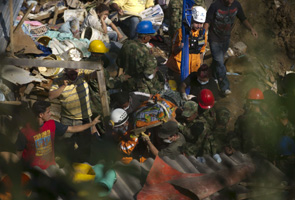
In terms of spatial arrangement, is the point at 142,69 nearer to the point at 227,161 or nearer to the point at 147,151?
the point at 147,151

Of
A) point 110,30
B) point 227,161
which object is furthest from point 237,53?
point 227,161

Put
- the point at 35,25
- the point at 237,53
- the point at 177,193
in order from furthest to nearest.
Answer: the point at 237,53
the point at 35,25
the point at 177,193

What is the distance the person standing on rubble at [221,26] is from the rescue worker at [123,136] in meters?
3.44

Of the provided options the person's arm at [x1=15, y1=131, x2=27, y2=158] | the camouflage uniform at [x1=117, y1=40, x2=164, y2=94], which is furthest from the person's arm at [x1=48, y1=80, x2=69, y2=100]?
the person's arm at [x1=15, y1=131, x2=27, y2=158]

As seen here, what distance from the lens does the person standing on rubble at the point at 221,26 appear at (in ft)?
26.0

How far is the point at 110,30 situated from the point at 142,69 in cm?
317

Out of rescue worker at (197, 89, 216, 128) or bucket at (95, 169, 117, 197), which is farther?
rescue worker at (197, 89, 216, 128)

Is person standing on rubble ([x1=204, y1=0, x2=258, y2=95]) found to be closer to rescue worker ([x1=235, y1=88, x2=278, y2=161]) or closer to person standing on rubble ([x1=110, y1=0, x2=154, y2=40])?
rescue worker ([x1=235, y1=88, x2=278, y2=161])

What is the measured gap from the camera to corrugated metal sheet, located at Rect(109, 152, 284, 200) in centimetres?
342

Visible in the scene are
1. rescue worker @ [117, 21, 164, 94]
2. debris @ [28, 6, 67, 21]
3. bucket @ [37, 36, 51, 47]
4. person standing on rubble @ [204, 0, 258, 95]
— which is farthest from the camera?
debris @ [28, 6, 67, 21]

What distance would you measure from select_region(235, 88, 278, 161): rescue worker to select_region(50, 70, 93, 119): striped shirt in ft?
8.03

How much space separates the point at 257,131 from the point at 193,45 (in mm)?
4094

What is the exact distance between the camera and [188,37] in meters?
7.88

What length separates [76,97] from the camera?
6.24 metres
